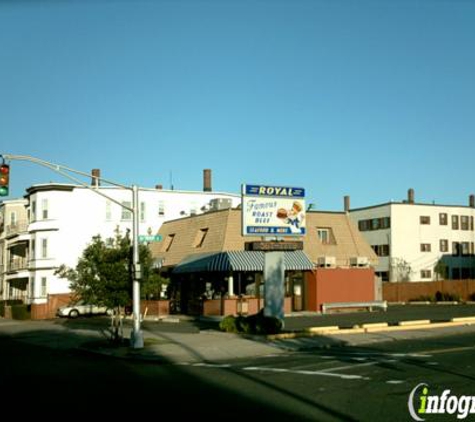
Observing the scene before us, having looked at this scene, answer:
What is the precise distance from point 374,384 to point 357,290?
34511 mm

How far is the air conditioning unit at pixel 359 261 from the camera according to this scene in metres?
47.7

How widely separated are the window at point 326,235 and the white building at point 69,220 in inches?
405

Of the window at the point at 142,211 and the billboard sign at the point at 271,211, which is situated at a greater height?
the window at the point at 142,211

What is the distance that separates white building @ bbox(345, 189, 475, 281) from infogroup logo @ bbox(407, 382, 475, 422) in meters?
66.1

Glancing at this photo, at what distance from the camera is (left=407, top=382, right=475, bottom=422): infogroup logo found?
1091 centimetres

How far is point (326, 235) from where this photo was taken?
164ft

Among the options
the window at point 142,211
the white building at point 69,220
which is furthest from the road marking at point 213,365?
the window at point 142,211

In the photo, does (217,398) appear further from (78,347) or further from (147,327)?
(147,327)

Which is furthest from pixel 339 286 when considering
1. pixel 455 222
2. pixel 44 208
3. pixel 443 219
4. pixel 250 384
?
pixel 455 222

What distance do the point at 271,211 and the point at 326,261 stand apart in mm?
12841

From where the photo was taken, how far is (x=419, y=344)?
23531 millimetres

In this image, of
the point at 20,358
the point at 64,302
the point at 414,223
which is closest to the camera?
the point at 20,358

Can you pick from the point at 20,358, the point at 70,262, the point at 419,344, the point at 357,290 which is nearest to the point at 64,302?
the point at 70,262

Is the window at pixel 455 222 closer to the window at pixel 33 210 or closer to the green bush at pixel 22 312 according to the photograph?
the window at pixel 33 210
